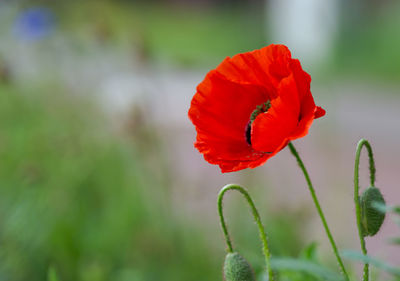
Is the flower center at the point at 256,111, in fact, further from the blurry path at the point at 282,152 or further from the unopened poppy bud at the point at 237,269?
the blurry path at the point at 282,152

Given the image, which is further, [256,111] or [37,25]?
[37,25]

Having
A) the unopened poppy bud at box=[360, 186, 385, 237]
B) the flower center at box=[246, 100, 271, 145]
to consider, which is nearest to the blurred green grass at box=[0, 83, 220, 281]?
the flower center at box=[246, 100, 271, 145]

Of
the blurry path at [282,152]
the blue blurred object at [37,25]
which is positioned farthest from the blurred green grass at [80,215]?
the blue blurred object at [37,25]

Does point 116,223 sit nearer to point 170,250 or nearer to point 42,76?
point 170,250

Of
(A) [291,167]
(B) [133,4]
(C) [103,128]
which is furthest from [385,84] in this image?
(B) [133,4]

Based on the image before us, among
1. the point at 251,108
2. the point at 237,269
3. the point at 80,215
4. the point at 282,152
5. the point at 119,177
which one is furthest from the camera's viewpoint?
the point at 282,152

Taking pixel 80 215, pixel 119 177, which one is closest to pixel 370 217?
pixel 80 215

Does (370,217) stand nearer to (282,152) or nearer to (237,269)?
(237,269)
